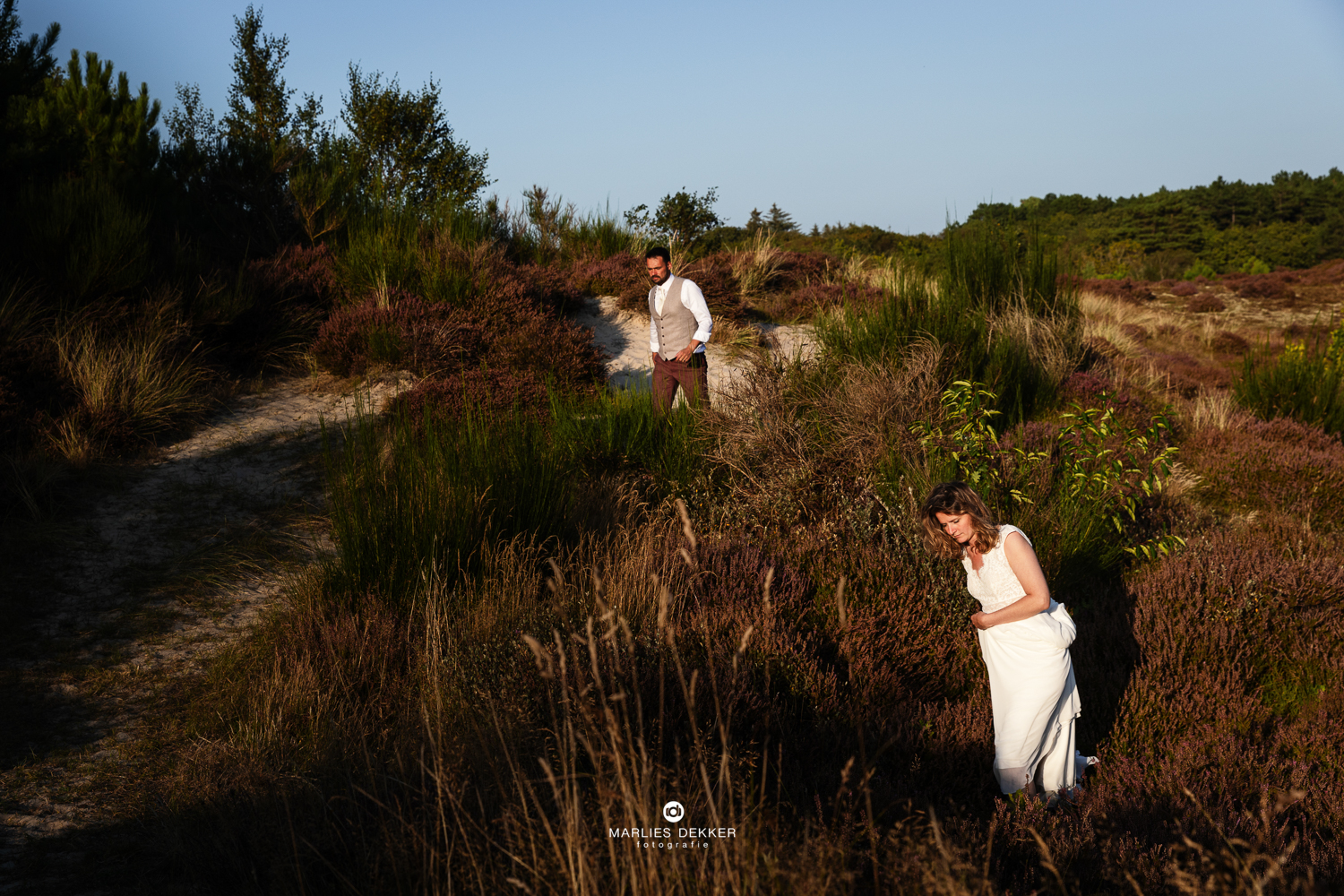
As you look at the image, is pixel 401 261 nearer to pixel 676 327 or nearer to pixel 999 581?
pixel 676 327

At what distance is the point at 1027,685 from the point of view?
3.09 metres

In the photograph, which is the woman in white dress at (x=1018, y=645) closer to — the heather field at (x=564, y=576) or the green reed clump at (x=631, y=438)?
the heather field at (x=564, y=576)

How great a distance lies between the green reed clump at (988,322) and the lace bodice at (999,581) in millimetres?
3581

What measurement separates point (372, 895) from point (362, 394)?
5980 mm

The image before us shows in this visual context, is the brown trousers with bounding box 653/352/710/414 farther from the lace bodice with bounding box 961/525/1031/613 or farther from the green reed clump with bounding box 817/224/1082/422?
the lace bodice with bounding box 961/525/1031/613

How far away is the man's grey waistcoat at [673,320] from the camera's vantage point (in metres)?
7.18

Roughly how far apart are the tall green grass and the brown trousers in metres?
1.99

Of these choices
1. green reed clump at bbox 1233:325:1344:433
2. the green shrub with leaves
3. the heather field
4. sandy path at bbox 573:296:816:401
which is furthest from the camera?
sandy path at bbox 573:296:816:401

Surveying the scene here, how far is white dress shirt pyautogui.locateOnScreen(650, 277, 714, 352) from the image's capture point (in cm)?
701

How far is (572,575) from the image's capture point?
4262 mm

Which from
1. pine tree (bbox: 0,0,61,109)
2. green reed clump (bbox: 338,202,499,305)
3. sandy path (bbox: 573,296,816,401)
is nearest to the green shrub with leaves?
sandy path (bbox: 573,296,816,401)

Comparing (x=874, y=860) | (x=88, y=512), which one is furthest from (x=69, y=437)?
(x=874, y=860)

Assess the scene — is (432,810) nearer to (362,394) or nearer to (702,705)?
(702,705)

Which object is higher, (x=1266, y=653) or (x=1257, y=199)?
(x=1257, y=199)
